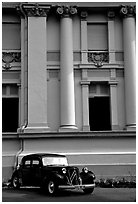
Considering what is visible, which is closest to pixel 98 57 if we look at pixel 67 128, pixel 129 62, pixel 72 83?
pixel 129 62

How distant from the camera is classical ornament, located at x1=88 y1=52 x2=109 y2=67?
22.2 metres

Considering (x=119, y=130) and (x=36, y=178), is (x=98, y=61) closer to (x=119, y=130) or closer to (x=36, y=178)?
(x=119, y=130)

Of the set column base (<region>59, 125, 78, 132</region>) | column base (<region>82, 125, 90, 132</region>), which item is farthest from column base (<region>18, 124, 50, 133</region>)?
column base (<region>82, 125, 90, 132</region>)

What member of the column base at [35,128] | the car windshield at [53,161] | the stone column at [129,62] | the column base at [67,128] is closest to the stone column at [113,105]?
the stone column at [129,62]

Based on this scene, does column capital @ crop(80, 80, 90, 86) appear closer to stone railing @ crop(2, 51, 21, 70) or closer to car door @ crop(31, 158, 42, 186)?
stone railing @ crop(2, 51, 21, 70)

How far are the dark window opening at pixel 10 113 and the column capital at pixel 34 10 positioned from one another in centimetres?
543

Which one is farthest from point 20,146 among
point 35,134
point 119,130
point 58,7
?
point 58,7

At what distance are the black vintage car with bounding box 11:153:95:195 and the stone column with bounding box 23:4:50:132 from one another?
12.9 feet

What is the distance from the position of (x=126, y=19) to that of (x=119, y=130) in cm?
711

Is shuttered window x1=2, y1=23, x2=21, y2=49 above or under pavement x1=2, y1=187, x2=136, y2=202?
above

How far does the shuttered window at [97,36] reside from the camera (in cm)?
2262

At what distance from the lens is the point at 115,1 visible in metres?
22.1

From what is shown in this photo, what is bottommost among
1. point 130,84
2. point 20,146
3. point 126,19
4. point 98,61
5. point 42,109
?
point 20,146

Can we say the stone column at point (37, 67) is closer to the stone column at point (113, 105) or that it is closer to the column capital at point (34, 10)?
the column capital at point (34, 10)
